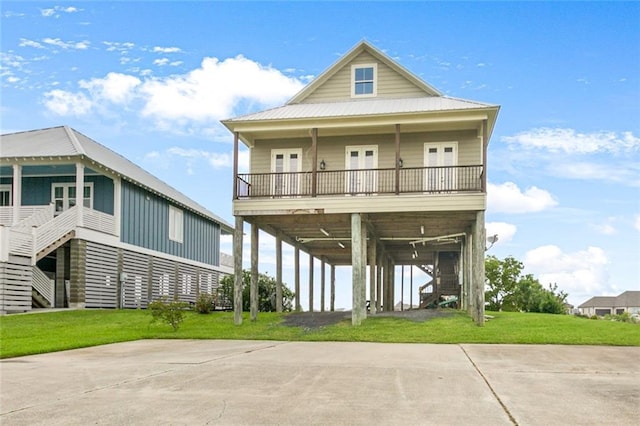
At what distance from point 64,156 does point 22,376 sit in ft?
55.6

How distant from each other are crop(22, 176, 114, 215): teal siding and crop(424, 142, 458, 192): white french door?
567 inches

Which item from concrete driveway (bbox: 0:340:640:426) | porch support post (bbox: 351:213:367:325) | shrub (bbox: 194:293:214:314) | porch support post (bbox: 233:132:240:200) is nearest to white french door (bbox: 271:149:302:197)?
porch support post (bbox: 233:132:240:200)

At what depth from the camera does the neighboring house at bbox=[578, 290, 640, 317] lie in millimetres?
78688

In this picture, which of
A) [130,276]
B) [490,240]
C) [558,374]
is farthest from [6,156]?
[558,374]

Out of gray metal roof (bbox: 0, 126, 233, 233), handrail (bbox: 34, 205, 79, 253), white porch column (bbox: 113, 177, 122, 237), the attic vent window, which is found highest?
the attic vent window

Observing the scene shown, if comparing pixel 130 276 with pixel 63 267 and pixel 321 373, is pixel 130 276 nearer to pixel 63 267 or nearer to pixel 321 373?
pixel 63 267

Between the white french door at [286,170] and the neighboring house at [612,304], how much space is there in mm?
66087

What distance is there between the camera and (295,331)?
728 inches

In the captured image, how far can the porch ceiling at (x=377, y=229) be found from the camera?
71.4 feet

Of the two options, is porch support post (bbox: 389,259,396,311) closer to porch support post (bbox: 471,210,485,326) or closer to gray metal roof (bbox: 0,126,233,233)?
gray metal roof (bbox: 0,126,233,233)

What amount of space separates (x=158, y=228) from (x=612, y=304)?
66.3 meters

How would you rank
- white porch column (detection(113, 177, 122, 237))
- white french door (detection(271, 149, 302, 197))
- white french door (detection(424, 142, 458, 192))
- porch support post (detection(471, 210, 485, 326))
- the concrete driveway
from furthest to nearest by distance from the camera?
white porch column (detection(113, 177, 122, 237)) < white french door (detection(271, 149, 302, 197)) < white french door (detection(424, 142, 458, 192)) < porch support post (detection(471, 210, 485, 326)) < the concrete driveway

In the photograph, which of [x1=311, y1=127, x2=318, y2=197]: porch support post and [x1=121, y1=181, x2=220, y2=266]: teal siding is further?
[x1=121, y1=181, x2=220, y2=266]: teal siding

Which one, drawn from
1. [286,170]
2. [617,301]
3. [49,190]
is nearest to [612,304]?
[617,301]
